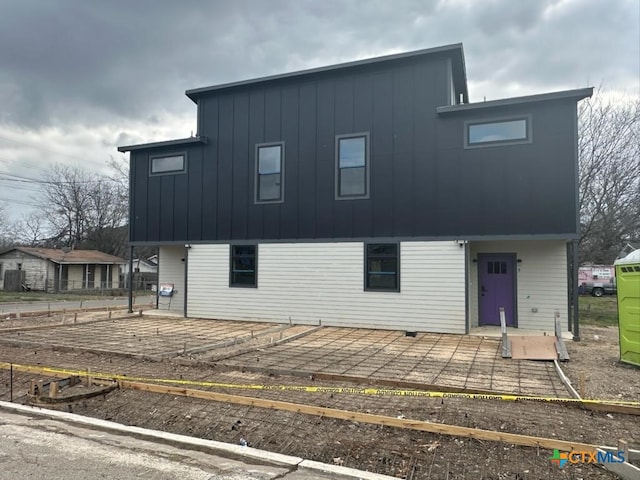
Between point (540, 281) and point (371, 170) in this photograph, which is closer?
point (540, 281)

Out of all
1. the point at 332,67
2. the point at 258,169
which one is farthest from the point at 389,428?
the point at 332,67

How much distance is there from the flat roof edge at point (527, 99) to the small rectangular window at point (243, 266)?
7.07 metres

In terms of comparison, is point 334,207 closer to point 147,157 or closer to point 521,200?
point 521,200

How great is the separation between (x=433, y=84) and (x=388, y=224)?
4.00m

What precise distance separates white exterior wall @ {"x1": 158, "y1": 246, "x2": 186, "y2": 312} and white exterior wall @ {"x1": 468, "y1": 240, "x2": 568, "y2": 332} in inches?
406

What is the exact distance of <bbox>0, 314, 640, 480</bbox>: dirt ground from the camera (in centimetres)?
385

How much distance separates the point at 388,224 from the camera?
12727 millimetres

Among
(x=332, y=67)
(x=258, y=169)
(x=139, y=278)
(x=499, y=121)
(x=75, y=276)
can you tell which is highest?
(x=332, y=67)

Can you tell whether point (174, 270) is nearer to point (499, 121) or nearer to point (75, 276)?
point (499, 121)

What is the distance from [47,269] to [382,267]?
3234 centimetres

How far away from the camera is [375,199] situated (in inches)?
508

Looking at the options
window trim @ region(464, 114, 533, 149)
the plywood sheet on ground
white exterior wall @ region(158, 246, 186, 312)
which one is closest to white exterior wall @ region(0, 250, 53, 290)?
white exterior wall @ region(158, 246, 186, 312)

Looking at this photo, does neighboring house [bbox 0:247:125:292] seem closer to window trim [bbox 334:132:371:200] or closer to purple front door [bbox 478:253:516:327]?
window trim [bbox 334:132:371:200]

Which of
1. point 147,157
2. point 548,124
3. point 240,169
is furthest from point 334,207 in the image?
point 147,157
